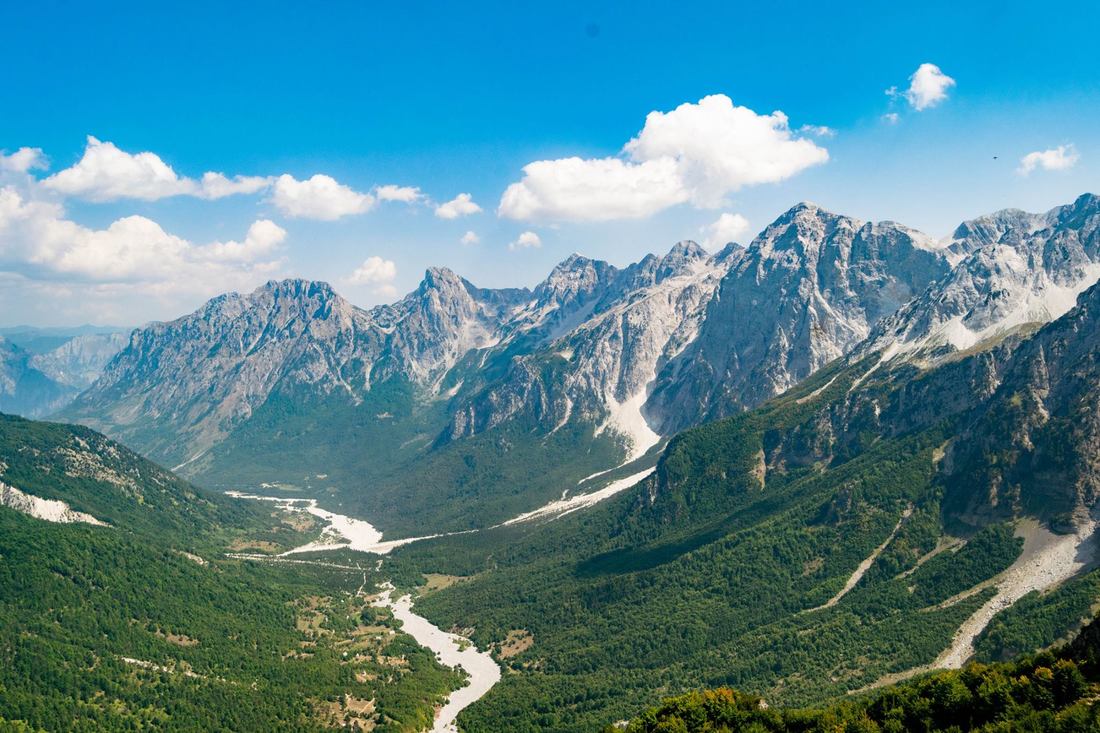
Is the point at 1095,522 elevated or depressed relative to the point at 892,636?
elevated

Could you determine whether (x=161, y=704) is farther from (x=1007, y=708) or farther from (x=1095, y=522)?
(x=1095, y=522)

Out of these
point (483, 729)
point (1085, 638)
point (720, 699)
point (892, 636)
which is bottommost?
point (483, 729)

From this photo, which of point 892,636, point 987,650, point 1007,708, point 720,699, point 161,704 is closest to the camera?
point 1007,708

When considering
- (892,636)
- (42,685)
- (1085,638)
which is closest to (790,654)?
(892,636)

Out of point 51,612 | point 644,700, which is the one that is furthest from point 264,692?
point 644,700

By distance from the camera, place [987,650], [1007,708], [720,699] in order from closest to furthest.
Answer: [1007,708] → [720,699] → [987,650]

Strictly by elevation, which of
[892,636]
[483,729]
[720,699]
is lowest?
[483,729]

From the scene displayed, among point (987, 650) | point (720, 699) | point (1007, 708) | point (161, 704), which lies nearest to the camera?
point (1007, 708)

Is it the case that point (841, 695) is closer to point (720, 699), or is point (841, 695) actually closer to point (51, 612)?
point (720, 699)

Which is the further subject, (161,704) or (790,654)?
(790,654)
